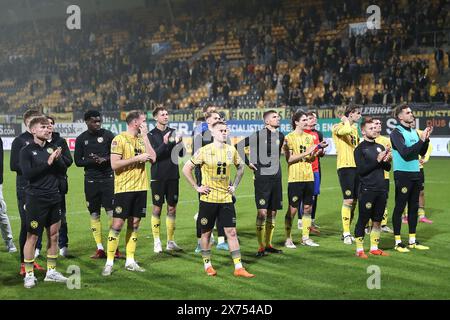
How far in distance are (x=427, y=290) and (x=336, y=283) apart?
3.57 ft

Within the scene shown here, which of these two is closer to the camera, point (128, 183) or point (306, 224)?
point (128, 183)

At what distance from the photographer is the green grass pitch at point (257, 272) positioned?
7.75 meters

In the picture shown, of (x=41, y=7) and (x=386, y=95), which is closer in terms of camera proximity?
(x=386, y=95)

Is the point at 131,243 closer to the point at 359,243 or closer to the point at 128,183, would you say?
the point at 128,183

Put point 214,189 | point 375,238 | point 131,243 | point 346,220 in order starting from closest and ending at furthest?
point 214,189 → point 131,243 → point 375,238 → point 346,220

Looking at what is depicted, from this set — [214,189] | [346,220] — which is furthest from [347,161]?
[214,189]

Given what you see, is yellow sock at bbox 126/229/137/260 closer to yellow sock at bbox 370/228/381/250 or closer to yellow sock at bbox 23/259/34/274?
yellow sock at bbox 23/259/34/274

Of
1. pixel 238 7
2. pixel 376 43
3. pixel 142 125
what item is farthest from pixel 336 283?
pixel 238 7

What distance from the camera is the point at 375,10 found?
32.9 meters

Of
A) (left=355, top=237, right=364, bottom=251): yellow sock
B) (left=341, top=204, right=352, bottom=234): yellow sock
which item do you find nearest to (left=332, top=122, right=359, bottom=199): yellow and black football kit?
(left=341, top=204, right=352, bottom=234): yellow sock

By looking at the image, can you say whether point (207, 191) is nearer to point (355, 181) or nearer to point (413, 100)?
point (355, 181)

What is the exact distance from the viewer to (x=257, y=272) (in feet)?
29.1

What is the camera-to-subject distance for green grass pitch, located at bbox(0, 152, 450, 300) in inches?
305

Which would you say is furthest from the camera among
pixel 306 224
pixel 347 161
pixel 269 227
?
pixel 347 161
